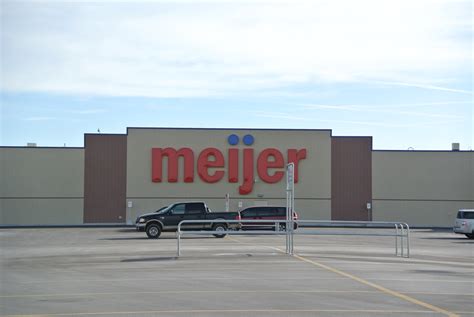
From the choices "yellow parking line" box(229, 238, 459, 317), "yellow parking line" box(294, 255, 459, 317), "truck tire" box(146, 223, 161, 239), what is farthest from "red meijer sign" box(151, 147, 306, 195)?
"yellow parking line" box(294, 255, 459, 317)

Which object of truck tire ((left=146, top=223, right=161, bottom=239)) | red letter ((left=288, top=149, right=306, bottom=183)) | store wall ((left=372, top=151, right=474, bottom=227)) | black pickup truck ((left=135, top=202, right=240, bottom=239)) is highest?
red letter ((left=288, top=149, right=306, bottom=183))

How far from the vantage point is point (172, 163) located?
53344 millimetres

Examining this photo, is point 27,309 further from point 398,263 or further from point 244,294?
point 398,263

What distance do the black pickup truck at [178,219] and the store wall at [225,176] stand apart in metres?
17.8

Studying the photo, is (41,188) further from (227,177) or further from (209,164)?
(227,177)

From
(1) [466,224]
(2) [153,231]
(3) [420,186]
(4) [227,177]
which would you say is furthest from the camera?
(3) [420,186]

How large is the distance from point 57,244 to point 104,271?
12.1m

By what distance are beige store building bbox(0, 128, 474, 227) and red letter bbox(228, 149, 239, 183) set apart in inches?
3.0

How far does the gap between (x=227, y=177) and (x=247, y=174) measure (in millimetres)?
1558

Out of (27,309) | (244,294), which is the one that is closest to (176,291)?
(244,294)

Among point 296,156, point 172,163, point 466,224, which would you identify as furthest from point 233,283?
point 296,156

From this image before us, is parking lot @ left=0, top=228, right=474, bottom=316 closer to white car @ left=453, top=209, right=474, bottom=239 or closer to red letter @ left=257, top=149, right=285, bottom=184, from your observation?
white car @ left=453, top=209, right=474, bottom=239

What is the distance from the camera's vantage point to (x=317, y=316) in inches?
420

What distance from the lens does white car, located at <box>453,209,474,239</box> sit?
37.0 metres
